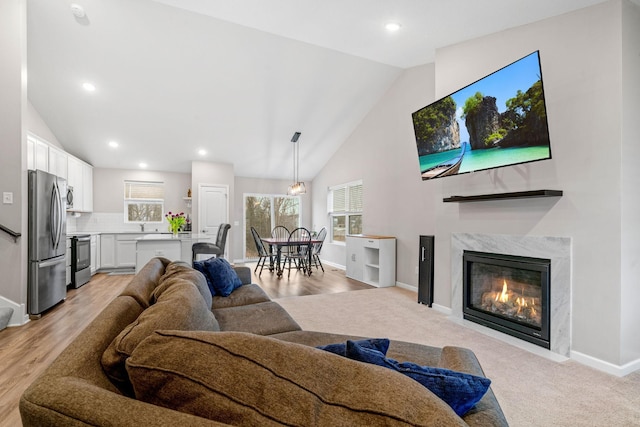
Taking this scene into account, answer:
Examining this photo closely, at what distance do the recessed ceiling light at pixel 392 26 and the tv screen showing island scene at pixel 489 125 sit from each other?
877 mm

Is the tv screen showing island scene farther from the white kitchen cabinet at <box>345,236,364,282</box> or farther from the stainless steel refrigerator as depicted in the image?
the stainless steel refrigerator

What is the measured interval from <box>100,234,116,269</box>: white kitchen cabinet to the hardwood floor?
325 millimetres

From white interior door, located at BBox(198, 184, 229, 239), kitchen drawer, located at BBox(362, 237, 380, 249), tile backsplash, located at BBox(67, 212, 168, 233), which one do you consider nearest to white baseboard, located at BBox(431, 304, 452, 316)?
kitchen drawer, located at BBox(362, 237, 380, 249)

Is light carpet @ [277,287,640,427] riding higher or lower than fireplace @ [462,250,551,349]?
lower

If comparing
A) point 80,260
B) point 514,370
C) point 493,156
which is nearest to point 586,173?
point 493,156

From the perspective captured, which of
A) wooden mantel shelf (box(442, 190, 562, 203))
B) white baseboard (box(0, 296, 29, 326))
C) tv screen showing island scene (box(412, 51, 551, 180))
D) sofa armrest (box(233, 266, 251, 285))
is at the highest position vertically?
tv screen showing island scene (box(412, 51, 551, 180))

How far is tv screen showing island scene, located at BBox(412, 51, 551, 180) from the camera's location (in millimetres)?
2467

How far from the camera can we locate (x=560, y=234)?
261 centimetres

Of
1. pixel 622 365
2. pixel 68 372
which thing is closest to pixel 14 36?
pixel 68 372

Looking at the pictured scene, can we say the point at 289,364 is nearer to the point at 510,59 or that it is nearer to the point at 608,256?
the point at 608,256

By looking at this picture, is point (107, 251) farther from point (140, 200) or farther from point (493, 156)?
point (493, 156)

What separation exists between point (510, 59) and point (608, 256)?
6.59 ft

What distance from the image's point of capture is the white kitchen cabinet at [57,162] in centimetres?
502

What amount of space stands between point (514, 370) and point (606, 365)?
0.68 metres
